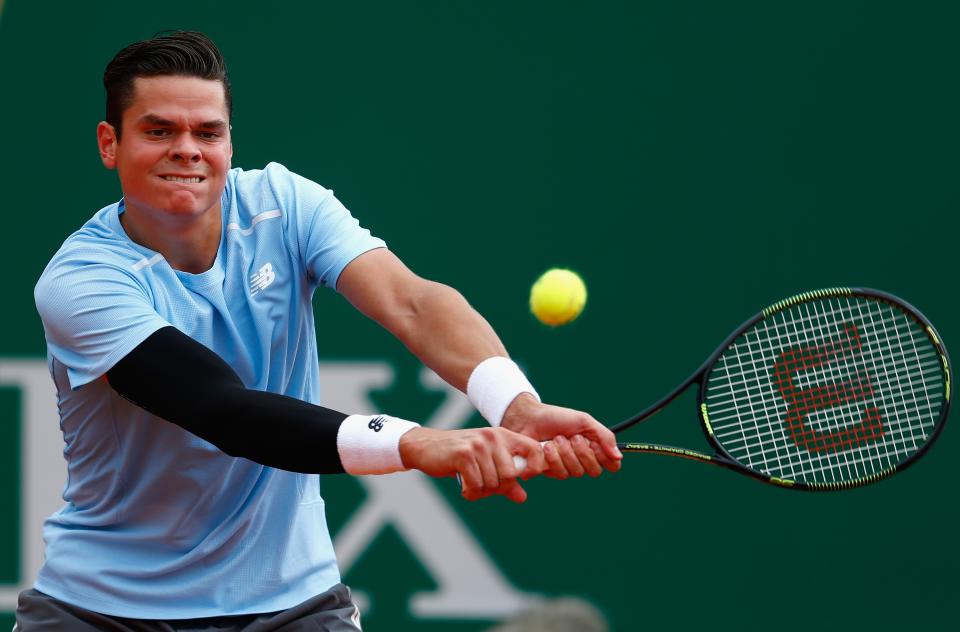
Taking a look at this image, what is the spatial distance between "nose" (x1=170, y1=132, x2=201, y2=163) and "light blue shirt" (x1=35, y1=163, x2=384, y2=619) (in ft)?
0.58

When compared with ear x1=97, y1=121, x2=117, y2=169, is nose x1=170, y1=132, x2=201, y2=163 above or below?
below

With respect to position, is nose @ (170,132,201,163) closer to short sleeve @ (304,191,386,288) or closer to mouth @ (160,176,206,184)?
mouth @ (160,176,206,184)

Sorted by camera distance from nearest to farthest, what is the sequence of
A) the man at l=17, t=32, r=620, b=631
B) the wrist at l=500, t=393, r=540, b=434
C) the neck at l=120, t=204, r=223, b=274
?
1. the wrist at l=500, t=393, r=540, b=434
2. the man at l=17, t=32, r=620, b=631
3. the neck at l=120, t=204, r=223, b=274

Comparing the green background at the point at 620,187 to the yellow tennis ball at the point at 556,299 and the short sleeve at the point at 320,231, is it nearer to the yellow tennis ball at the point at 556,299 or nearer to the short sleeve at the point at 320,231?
the yellow tennis ball at the point at 556,299

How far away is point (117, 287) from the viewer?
2777 mm

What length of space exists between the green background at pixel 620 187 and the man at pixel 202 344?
1.98 meters

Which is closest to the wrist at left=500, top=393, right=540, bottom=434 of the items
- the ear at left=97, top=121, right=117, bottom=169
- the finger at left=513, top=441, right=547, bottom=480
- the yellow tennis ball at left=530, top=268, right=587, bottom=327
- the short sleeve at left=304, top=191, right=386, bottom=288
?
the finger at left=513, top=441, right=547, bottom=480

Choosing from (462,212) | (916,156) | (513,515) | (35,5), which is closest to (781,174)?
(916,156)

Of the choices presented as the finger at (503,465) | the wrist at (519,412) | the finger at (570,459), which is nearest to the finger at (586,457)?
the finger at (570,459)

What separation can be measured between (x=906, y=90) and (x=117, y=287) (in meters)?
3.31

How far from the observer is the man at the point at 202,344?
2.87m

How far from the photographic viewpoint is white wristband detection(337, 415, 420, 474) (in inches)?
97.5

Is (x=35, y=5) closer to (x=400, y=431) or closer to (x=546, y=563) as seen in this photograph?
(x=546, y=563)

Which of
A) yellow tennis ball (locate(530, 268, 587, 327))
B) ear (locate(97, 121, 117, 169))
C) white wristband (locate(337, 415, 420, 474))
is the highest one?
ear (locate(97, 121, 117, 169))
